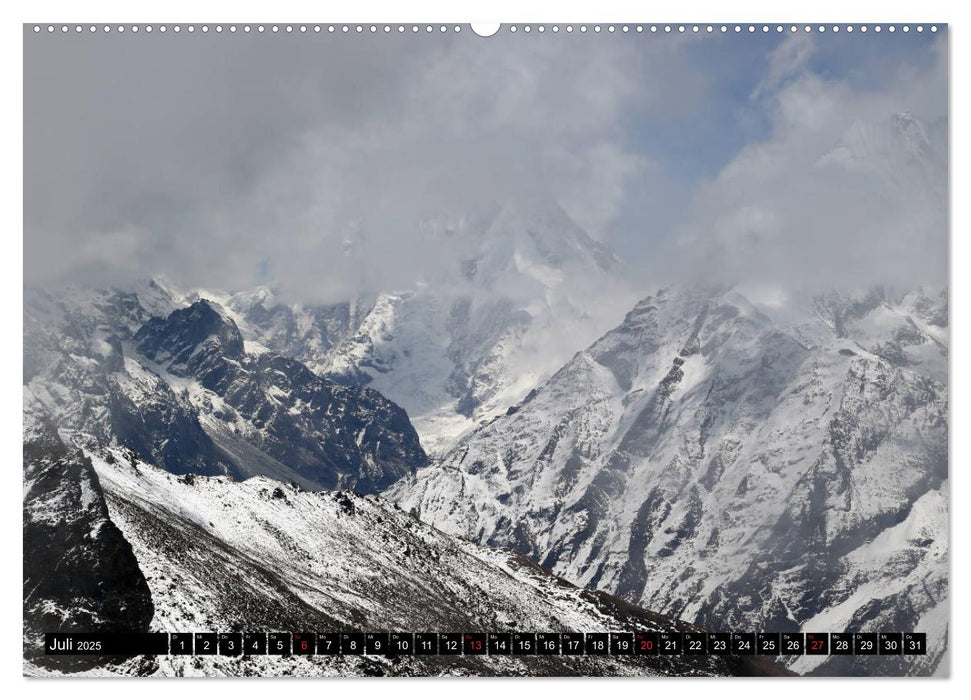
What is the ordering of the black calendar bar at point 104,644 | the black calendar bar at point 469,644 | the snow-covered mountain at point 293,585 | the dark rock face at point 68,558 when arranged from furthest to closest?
the dark rock face at point 68,558 → the snow-covered mountain at point 293,585 → the black calendar bar at point 469,644 → the black calendar bar at point 104,644

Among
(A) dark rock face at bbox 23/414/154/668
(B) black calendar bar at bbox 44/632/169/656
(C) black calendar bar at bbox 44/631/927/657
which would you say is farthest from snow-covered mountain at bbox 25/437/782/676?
(C) black calendar bar at bbox 44/631/927/657

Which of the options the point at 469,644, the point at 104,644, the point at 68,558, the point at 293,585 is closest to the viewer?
the point at 104,644

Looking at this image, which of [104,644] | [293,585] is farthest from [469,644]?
[293,585]

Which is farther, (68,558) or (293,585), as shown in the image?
(293,585)

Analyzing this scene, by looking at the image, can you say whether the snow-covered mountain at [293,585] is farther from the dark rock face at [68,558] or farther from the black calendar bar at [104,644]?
the black calendar bar at [104,644]

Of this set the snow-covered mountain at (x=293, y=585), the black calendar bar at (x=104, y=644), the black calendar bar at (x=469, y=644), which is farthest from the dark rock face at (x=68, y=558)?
the black calendar bar at (x=469, y=644)

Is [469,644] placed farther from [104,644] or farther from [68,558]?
[68,558]

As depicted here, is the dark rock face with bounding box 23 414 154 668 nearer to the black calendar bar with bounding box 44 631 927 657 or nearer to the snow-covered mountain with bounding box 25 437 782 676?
the snow-covered mountain with bounding box 25 437 782 676
